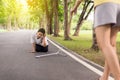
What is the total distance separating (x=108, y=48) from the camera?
4.39m

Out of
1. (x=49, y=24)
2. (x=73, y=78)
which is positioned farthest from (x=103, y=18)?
(x=49, y=24)

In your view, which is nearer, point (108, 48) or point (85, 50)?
point (108, 48)

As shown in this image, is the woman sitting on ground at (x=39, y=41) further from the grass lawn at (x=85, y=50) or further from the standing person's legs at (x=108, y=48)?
the standing person's legs at (x=108, y=48)

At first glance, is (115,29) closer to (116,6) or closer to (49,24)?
(116,6)

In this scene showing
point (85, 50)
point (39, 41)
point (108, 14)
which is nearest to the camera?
point (108, 14)

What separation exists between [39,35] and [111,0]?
28.6ft

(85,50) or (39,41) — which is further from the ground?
(39,41)

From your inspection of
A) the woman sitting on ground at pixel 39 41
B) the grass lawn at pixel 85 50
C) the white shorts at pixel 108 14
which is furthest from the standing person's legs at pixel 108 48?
the woman sitting on ground at pixel 39 41

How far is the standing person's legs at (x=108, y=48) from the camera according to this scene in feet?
14.3

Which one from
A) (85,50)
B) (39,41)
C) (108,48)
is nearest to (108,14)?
(108,48)

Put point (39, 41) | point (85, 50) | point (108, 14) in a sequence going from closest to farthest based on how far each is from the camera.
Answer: point (108, 14)
point (39, 41)
point (85, 50)

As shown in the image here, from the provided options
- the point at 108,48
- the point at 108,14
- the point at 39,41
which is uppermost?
the point at 108,14

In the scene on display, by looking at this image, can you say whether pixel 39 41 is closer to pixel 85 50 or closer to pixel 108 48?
pixel 85 50

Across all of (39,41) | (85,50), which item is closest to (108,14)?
(39,41)
